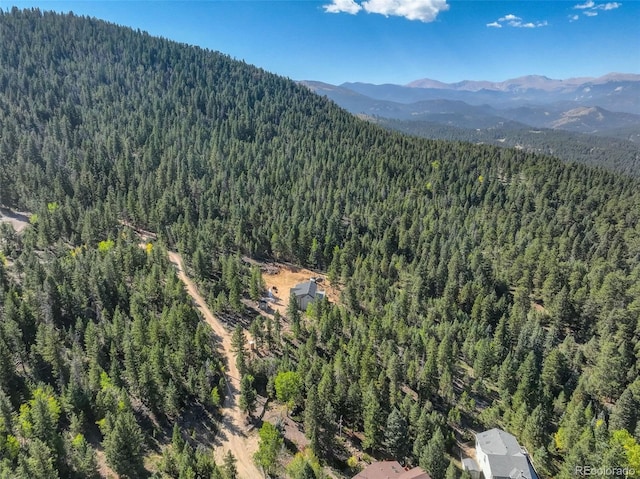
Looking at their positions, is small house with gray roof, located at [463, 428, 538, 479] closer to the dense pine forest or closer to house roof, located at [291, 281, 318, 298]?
the dense pine forest

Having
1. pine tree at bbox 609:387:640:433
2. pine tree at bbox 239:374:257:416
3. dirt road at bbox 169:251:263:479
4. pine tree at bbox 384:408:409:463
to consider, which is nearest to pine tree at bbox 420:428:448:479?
pine tree at bbox 384:408:409:463

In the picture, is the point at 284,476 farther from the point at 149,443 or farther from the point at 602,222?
the point at 602,222

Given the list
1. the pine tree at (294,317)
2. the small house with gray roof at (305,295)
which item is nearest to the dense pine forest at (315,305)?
the pine tree at (294,317)

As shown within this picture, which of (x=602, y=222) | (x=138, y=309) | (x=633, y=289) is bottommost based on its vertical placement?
(x=138, y=309)

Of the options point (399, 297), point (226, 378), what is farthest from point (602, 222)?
point (226, 378)

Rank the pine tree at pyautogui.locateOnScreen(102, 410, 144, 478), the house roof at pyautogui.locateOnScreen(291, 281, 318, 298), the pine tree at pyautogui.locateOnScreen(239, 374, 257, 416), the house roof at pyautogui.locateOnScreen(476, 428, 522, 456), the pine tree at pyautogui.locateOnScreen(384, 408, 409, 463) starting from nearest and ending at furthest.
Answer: the pine tree at pyautogui.locateOnScreen(102, 410, 144, 478), the house roof at pyautogui.locateOnScreen(476, 428, 522, 456), the pine tree at pyautogui.locateOnScreen(384, 408, 409, 463), the pine tree at pyautogui.locateOnScreen(239, 374, 257, 416), the house roof at pyautogui.locateOnScreen(291, 281, 318, 298)

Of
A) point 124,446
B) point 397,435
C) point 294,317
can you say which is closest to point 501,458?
point 397,435
